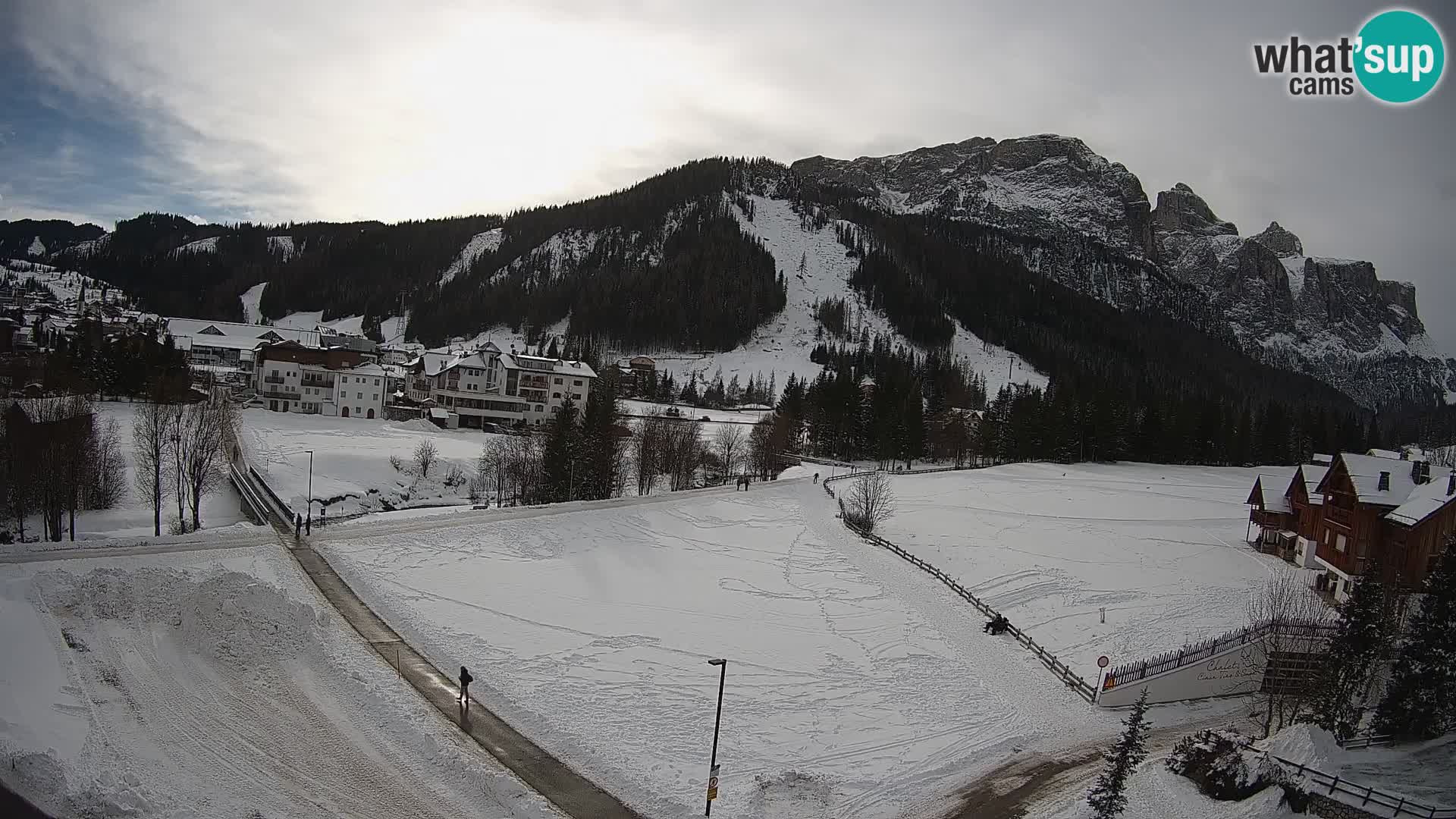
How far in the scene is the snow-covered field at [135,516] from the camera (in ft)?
Answer: 130

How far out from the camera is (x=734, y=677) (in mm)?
26359

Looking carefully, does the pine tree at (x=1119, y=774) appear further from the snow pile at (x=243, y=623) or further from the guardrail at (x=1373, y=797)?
the snow pile at (x=243, y=623)

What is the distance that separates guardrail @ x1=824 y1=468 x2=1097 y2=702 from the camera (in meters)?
27.5

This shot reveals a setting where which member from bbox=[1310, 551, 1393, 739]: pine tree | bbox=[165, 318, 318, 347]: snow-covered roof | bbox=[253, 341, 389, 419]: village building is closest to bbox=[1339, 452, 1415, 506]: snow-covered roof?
bbox=[1310, 551, 1393, 739]: pine tree

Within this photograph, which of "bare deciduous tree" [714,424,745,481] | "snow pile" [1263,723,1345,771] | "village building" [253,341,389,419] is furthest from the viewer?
"village building" [253,341,389,419]

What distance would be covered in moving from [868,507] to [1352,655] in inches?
1075

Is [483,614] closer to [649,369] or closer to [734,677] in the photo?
[734,677]

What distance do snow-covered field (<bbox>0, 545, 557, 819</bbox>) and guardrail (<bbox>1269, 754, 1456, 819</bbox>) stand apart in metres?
18.0

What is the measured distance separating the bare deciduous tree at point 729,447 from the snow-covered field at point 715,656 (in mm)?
29351

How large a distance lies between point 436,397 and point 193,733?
7532 centimetres

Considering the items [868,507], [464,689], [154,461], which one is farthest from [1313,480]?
[154,461]

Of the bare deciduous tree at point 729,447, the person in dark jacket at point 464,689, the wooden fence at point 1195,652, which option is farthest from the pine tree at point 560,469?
the wooden fence at point 1195,652

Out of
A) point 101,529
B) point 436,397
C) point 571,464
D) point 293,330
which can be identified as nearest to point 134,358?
point 436,397

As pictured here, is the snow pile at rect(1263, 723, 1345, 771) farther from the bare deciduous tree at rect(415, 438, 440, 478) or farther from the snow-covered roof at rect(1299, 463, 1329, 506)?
the bare deciduous tree at rect(415, 438, 440, 478)
